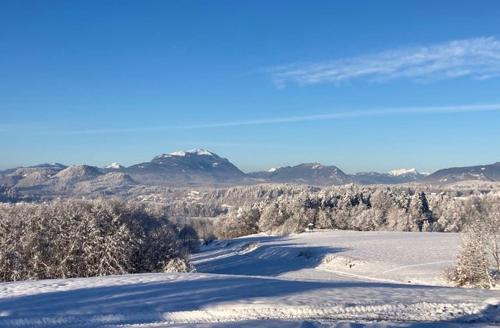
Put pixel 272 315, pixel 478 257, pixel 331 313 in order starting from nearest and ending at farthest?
pixel 272 315, pixel 331 313, pixel 478 257

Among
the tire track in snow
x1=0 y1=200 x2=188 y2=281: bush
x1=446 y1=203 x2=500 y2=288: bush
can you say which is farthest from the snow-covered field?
x1=0 y1=200 x2=188 y2=281: bush

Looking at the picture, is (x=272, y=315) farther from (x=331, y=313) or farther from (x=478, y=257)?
(x=478, y=257)

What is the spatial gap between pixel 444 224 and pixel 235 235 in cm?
4424

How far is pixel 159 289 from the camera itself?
1933 centimetres

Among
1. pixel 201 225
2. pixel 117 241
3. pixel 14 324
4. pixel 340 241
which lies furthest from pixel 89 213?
pixel 201 225

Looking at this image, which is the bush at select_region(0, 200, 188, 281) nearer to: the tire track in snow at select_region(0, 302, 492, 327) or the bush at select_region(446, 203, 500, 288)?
the bush at select_region(446, 203, 500, 288)

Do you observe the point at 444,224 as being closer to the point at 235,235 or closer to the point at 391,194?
the point at 391,194

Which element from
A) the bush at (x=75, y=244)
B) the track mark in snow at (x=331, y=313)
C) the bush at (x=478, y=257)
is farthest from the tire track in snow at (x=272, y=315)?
the bush at (x=75, y=244)

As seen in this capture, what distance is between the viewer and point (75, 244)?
39.0 metres

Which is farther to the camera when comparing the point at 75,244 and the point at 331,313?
the point at 75,244

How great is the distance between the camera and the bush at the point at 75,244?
38.1 m

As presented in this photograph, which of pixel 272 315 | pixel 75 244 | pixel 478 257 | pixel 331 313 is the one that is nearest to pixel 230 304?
pixel 272 315

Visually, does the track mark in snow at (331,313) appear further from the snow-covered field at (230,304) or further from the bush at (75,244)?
the bush at (75,244)

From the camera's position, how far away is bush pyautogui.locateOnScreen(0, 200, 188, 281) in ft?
125
